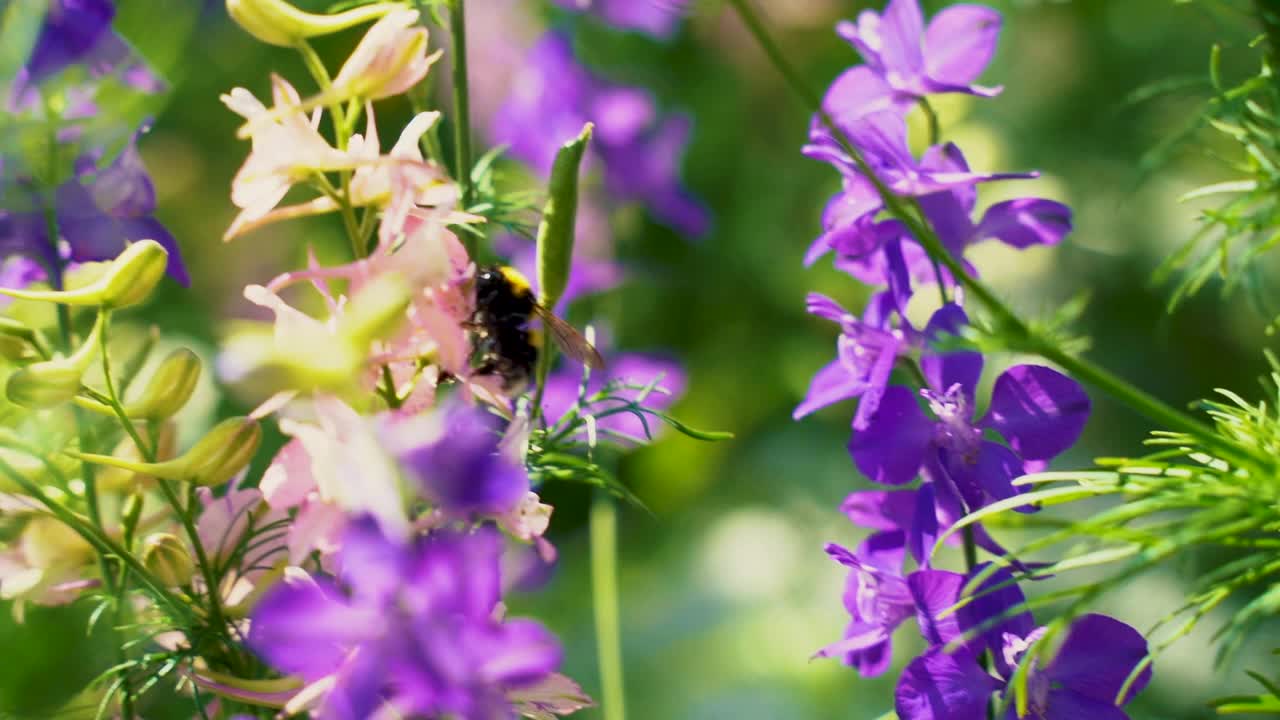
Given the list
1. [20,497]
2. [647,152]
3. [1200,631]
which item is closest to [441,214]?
[20,497]

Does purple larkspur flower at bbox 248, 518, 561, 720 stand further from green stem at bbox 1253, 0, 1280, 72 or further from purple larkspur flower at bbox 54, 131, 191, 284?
green stem at bbox 1253, 0, 1280, 72

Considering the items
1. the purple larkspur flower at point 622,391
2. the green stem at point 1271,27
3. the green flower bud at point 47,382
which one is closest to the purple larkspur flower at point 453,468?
the green flower bud at point 47,382

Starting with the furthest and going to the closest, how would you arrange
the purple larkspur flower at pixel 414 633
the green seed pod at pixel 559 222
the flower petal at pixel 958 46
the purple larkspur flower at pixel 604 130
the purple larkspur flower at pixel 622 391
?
1. the purple larkspur flower at pixel 604 130
2. the purple larkspur flower at pixel 622 391
3. the flower petal at pixel 958 46
4. the green seed pod at pixel 559 222
5. the purple larkspur flower at pixel 414 633

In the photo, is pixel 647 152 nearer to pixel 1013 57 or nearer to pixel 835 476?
pixel 835 476

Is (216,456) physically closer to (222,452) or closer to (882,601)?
(222,452)

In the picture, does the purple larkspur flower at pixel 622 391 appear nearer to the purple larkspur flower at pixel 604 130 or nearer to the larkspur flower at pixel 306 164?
the purple larkspur flower at pixel 604 130

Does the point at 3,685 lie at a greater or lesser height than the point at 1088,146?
lesser
